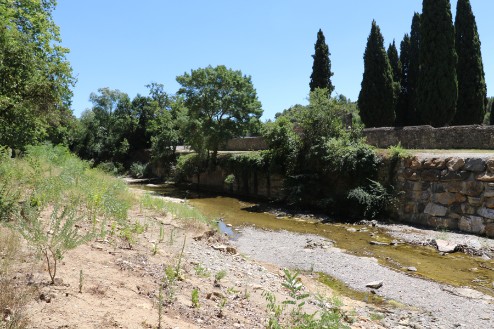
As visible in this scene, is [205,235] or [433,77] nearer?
[205,235]

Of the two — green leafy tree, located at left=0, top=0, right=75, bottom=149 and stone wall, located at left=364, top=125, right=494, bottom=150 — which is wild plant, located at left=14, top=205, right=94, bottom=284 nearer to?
green leafy tree, located at left=0, top=0, right=75, bottom=149

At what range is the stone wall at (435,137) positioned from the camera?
1670 cm

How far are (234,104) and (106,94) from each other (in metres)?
28.9

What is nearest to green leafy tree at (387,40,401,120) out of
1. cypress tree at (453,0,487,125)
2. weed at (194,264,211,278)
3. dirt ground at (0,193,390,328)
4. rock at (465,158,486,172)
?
cypress tree at (453,0,487,125)

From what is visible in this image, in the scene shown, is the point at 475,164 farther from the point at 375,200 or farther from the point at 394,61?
the point at 394,61

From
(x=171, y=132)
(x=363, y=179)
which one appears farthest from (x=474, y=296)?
(x=171, y=132)

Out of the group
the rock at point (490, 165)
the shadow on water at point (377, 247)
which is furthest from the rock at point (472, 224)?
the shadow on water at point (377, 247)

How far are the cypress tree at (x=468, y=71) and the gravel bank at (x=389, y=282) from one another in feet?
64.9

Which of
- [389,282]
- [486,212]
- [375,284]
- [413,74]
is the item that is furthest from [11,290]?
[413,74]

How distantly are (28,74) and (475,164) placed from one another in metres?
14.9

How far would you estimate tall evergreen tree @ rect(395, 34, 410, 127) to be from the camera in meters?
32.3

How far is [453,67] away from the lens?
2427cm

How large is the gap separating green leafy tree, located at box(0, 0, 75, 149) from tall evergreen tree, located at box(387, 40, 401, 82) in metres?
30.4

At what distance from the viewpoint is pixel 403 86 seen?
109ft
